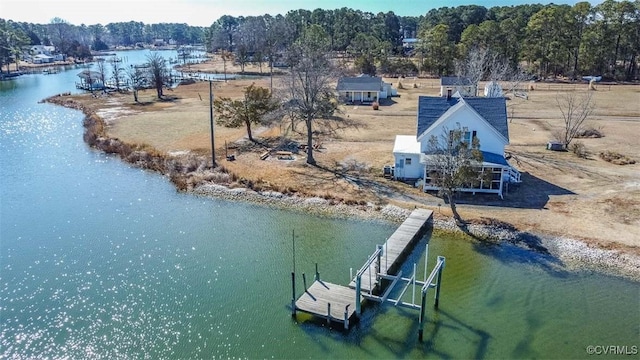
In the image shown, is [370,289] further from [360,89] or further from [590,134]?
[360,89]

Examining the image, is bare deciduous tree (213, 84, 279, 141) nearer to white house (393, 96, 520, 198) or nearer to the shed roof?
the shed roof

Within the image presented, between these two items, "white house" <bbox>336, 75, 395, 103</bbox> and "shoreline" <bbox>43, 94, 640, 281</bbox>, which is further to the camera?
"white house" <bbox>336, 75, 395, 103</bbox>

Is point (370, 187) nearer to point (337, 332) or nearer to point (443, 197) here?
point (443, 197)

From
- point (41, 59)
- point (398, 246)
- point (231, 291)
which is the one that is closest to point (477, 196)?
point (398, 246)

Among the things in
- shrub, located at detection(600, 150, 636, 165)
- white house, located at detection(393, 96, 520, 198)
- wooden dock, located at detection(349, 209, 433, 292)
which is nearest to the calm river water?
wooden dock, located at detection(349, 209, 433, 292)

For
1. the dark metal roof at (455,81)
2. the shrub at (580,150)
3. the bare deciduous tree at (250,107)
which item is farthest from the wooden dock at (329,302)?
the dark metal roof at (455,81)

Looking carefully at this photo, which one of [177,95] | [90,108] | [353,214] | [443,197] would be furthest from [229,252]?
[177,95]
